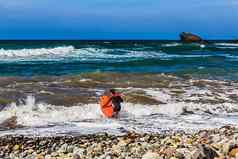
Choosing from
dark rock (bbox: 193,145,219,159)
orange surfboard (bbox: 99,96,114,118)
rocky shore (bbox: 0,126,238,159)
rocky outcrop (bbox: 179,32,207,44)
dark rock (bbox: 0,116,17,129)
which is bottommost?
rocky outcrop (bbox: 179,32,207,44)

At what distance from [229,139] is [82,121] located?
597 cm

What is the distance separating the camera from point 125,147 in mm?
8812

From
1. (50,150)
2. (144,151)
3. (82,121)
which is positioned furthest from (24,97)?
(144,151)

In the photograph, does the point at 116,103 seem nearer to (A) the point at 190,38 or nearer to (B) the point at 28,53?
(B) the point at 28,53

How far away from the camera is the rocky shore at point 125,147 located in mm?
7569

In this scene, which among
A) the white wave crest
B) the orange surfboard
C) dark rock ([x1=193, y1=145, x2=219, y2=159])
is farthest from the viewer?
the white wave crest

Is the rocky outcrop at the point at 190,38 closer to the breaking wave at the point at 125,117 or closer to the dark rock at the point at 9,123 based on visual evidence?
the breaking wave at the point at 125,117

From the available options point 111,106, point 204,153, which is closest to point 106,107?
point 111,106

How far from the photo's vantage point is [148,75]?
24.9 meters

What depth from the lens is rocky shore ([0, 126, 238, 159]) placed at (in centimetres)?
757

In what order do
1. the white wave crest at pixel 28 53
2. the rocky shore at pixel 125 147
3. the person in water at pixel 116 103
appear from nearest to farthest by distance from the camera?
the rocky shore at pixel 125 147, the person in water at pixel 116 103, the white wave crest at pixel 28 53

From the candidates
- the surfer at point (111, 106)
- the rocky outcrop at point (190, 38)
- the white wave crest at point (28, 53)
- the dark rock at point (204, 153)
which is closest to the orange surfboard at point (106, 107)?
the surfer at point (111, 106)

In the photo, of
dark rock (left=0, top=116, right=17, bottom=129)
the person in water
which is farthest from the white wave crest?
dark rock (left=0, top=116, right=17, bottom=129)

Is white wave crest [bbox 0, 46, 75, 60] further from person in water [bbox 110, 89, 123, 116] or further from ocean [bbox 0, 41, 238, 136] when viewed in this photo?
person in water [bbox 110, 89, 123, 116]
